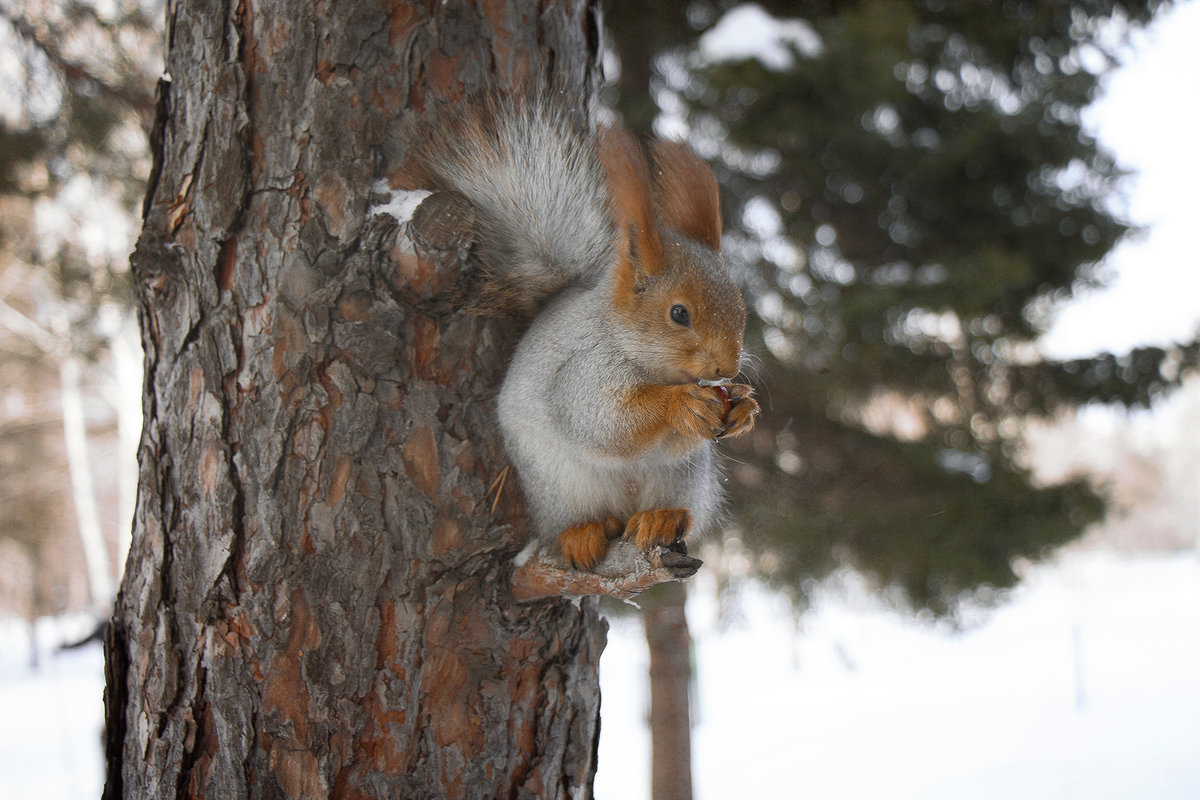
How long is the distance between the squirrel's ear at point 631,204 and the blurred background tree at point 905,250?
1336 millimetres

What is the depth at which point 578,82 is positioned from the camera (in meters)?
1.05

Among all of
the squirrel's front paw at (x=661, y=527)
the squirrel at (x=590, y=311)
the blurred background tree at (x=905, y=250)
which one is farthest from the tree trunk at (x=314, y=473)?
the blurred background tree at (x=905, y=250)

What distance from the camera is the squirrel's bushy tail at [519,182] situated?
0.88 m

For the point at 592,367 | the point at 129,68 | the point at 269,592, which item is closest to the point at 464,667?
the point at 269,592

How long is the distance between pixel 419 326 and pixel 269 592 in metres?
0.34

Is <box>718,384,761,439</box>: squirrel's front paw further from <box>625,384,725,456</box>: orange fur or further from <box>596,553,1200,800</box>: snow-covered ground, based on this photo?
<box>596,553,1200,800</box>: snow-covered ground

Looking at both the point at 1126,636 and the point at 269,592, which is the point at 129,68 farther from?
the point at 1126,636

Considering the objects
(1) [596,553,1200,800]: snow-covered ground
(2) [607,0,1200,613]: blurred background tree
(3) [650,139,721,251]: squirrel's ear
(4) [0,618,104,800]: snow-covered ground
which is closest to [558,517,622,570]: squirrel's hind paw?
(3) [650,139,721,251]: squirrel's ear

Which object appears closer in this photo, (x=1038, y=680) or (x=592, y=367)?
(x=592, y=367)

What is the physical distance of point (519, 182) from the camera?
Answer: 884 mm

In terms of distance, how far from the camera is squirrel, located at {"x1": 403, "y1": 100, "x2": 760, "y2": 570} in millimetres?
875

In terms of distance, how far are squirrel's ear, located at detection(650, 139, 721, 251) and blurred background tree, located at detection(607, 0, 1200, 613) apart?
1241mm

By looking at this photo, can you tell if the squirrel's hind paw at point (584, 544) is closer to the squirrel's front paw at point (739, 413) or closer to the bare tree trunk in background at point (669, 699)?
the squirrel's front paw at point (739, 413)

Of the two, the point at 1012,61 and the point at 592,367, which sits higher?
the point at 1012,61
